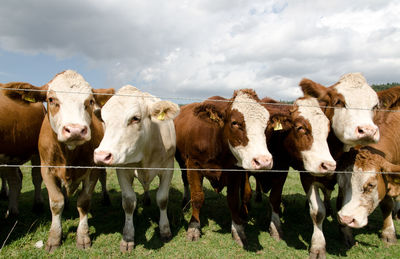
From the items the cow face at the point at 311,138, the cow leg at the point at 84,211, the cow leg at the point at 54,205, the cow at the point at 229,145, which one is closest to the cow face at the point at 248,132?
the cow at the point at 229,145

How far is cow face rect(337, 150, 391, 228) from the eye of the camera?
3.51 m

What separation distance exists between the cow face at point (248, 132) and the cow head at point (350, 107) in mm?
982

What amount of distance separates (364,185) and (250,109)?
1.85 metres

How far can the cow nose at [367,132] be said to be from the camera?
325 cm

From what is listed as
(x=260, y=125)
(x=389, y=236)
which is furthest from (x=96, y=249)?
(x=389, y=236)

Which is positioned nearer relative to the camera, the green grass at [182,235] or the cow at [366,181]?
the cow at [366,181]

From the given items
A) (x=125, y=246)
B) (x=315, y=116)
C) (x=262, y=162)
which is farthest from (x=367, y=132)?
(x=125, y=246)

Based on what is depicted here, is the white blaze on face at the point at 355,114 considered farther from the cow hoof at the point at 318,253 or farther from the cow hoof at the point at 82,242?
the cow hoof at the point at 82,242

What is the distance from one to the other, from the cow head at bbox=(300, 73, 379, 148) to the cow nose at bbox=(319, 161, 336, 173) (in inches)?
16.4

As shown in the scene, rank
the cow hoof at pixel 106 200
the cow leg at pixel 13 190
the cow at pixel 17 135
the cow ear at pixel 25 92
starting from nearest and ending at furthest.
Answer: the cow ear at pixel 25 92 < the cow at pixel 17 135 < the cow leg at pixel 13 190 < the cow hoof at pixel 106 200

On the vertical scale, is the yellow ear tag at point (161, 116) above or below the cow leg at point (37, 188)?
above

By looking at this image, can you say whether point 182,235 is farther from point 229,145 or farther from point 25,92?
point 25,92

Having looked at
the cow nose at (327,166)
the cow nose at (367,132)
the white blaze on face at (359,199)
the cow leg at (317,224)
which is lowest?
the cow leg at (317,224)

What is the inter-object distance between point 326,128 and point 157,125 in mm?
2668
